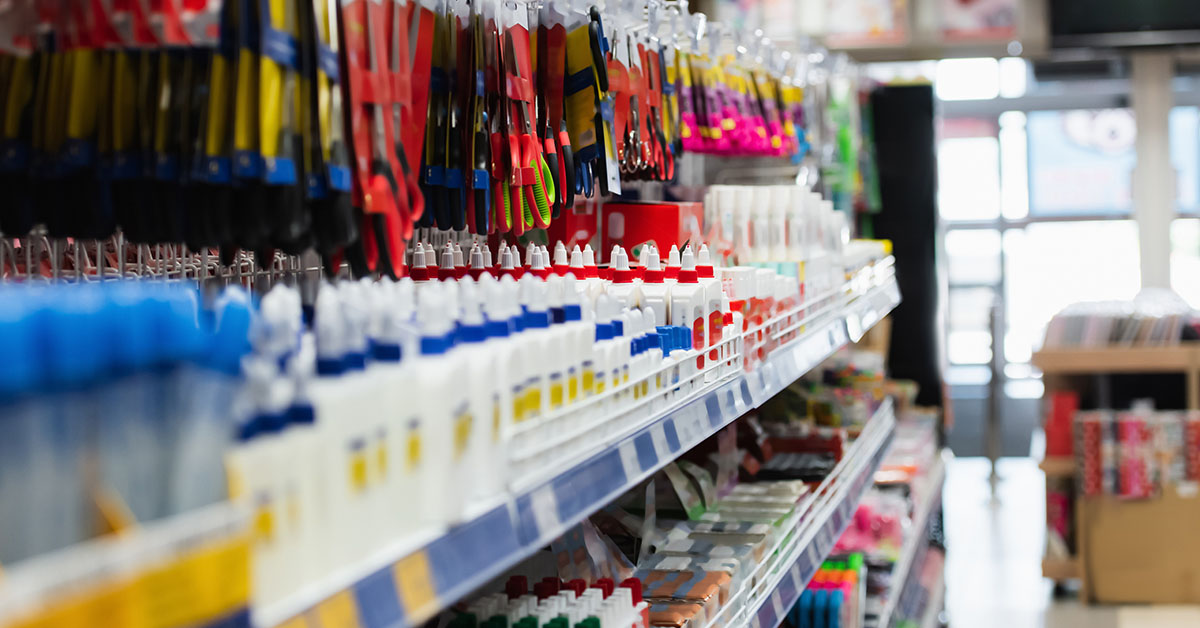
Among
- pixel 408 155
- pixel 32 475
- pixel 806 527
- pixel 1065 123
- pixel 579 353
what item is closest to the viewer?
pixel 32 475

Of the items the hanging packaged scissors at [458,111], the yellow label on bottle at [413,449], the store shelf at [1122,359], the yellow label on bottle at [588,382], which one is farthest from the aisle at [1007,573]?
the yellow label on bottle at [413,449]

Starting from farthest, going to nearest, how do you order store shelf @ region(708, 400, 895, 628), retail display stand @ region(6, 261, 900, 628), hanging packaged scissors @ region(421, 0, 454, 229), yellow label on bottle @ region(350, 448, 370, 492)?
store shelf @ region(708, 400, 895, 628) → hanging packaged scissors @ region(421, 0, 454, 229) → yellow label on bottle @ region(350, 448, 370, 492) → retail display stand @ region(6, 261, 900, 628)

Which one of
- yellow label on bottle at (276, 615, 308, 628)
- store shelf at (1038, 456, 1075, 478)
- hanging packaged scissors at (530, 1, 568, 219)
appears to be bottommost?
store shelf at (1038, 456, 1075, 478)

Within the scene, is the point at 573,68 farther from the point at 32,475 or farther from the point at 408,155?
the point at 32,475

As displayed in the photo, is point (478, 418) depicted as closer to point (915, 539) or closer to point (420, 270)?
point (420, 270)

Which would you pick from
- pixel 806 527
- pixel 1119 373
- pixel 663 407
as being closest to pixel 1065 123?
pixel 1119 373

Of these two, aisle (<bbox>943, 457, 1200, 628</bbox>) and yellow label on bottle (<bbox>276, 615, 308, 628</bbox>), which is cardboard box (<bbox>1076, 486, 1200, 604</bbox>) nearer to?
aisle (<bbox>943, 457, 1200, 628</bbox>)

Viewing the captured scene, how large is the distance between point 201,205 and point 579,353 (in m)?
0.45

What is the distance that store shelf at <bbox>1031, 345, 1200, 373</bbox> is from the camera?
18.4 feet

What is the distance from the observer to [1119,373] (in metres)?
5.82

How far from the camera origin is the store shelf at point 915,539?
342cm

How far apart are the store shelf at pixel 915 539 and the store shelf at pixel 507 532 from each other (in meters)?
1.63

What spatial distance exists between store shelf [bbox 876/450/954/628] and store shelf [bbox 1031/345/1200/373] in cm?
71

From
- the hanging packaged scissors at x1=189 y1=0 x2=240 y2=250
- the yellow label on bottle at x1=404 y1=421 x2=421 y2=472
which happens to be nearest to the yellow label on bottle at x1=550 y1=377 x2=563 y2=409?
the yellow label on bottle at x1=404 y1=421 x2=421 y2=472
